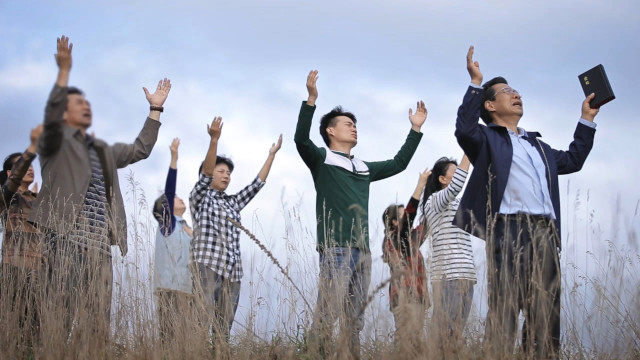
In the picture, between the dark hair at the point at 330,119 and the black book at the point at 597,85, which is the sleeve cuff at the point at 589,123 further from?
the dark hair at the point at 330,119

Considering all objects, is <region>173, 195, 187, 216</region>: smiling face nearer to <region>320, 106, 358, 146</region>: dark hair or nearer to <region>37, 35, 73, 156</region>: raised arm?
<region>320, 106, 358, 146</region>: dark hair

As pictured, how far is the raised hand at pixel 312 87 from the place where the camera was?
15.3ft

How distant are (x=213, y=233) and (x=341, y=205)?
1098 millimetres

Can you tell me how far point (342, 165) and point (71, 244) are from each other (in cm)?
185

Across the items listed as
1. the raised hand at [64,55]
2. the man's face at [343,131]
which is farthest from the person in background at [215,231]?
the raised hand at [64,55]

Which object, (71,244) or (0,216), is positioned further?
(0,216)

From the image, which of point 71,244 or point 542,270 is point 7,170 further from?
point 542,270

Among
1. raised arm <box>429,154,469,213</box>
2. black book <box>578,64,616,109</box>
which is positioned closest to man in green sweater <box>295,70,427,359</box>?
raised arm <box>429,154,469,213</box>

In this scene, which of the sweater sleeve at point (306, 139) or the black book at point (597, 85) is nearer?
the black book at point (597, 85)

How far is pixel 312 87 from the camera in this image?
4742 mm

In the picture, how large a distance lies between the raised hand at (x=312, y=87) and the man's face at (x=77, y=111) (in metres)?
3.02

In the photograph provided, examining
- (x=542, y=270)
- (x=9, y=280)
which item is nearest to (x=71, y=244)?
(x=9, y=280)

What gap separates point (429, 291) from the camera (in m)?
3.43

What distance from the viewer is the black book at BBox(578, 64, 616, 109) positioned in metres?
4.08
